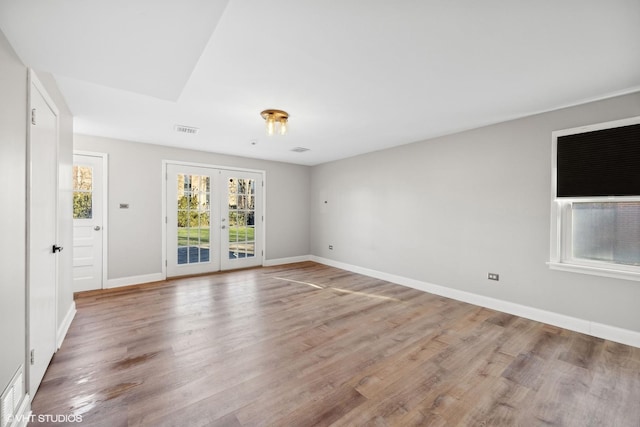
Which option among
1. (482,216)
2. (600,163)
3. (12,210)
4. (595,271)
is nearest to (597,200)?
(600,163)

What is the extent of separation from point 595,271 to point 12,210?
16.0ft

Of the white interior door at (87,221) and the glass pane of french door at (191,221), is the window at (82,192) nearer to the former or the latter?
the white interior door at (87,221)

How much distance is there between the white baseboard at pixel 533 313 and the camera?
2604 millimetres

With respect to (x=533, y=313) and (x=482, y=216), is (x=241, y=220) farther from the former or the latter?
(x=533, y=313)

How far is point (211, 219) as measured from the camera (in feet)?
17.5

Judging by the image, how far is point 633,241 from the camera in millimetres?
2627

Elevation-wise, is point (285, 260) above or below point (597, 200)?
below

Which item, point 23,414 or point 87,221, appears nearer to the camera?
point 23,414

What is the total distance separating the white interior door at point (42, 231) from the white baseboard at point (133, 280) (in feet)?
7.17

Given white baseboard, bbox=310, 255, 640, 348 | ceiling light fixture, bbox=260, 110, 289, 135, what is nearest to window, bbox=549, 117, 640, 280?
white baseboard, bbox=310, 255, 640, 348

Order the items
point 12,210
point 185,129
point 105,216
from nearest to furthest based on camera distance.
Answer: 1. point 12,210
2. point 185,129
3. point 105,216

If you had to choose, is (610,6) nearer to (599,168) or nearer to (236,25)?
(599,168)

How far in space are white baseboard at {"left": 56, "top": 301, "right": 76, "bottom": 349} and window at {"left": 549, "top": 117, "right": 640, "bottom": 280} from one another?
17.1 ft

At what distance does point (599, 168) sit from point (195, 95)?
4.26m
